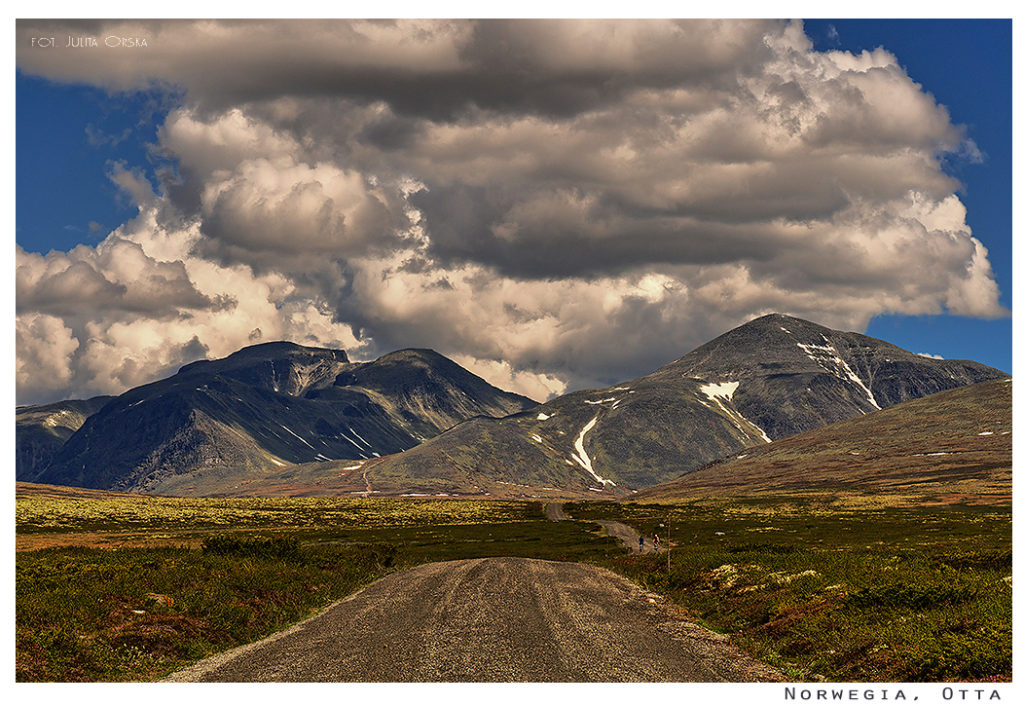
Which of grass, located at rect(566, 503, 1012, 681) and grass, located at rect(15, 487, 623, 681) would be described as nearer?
grass, located at rect(566, 503, 1012, 681)

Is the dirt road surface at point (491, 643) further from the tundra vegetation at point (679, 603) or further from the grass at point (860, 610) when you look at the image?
the grass at point (860, 610)

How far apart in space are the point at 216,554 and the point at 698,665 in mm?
41392

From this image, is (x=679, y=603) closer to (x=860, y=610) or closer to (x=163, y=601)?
(x=860, y=610)

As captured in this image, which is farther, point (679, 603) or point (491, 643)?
point (679, 603)

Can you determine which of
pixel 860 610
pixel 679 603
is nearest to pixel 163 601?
pixel 679 603

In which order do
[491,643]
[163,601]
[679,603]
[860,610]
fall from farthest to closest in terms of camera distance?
1. [679,603]
2. [163,601]
3. [860,610]
4. [491,643]

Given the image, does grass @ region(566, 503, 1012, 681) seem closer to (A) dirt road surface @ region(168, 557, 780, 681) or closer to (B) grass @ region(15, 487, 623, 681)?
(A) dirt road surface @ region(168, 557, 780, 681)

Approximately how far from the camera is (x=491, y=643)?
31312 mm

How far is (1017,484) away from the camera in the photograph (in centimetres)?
2517

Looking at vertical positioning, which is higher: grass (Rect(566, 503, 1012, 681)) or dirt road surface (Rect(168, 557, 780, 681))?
grass (Rect(566, 503, 1012, 681))

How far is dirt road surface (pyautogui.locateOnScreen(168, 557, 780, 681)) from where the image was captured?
2656cm

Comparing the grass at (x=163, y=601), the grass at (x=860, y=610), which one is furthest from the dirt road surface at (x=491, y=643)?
the grass at (x=860, y=610)

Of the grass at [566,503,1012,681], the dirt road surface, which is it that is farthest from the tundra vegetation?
the dirt road surface
